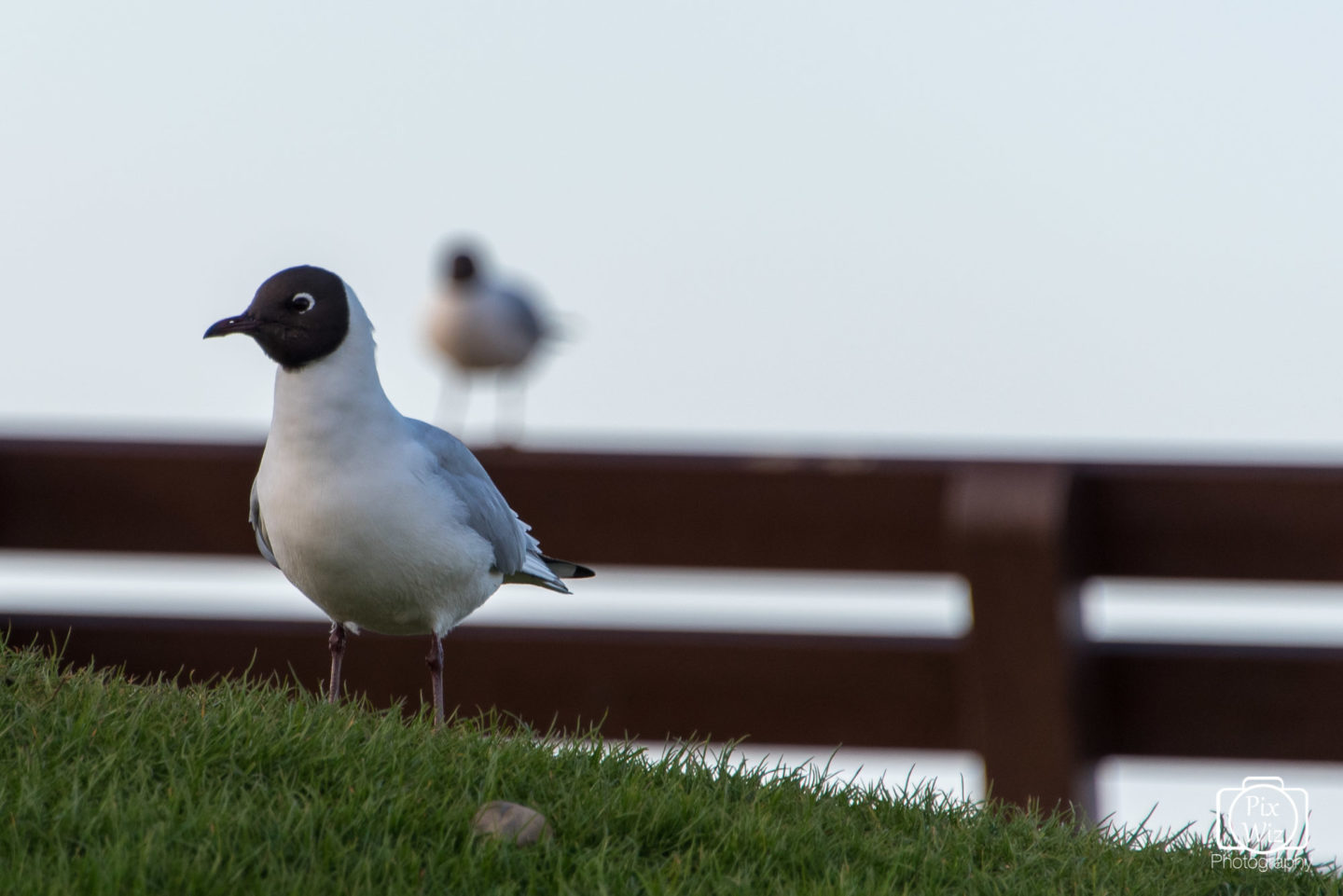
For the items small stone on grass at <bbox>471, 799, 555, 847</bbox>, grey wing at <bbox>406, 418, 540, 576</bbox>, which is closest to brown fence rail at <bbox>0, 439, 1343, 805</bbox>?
grey wing at <bbox>406, 418, 540, 576</bbox>

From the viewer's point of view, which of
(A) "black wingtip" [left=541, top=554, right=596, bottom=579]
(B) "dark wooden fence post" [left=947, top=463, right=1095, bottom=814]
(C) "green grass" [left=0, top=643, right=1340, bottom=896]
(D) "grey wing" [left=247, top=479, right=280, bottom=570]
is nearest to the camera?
(C) "green grass" [left=0, top=643, right=1340, bottom=896]

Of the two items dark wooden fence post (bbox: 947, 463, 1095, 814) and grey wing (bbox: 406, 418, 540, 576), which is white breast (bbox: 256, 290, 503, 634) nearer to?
grey wing (bbox: 406, 418, 540, 576)

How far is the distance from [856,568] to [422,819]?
2.26 m

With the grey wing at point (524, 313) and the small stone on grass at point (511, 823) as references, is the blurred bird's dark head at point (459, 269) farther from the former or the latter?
the small stone on grass at point (511, 823)

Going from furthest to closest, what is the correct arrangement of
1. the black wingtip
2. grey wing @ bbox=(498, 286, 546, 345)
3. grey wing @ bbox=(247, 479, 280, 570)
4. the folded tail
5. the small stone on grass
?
grey wing @ bbox=(498, 286, 546, 345), the black wingtip, the folded tail, grey wing @ bbox=(247, 479, 280, 570), the small stone on grass

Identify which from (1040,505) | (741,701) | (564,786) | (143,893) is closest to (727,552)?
(741,701)

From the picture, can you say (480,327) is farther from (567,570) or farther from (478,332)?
(567,570)

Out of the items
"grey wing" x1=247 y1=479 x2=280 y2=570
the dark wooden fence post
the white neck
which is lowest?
the dark wooden fence post

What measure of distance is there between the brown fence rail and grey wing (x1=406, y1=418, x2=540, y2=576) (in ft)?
2.53

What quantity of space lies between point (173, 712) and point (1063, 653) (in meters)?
2.54

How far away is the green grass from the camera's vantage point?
2586 millimetres

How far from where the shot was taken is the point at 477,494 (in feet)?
12.4

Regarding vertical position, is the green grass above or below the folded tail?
below

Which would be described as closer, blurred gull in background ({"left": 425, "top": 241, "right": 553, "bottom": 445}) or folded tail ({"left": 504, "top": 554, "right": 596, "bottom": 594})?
folded tail ({"left": 504, "top": 554, "right": 596, "bottom": 594})
